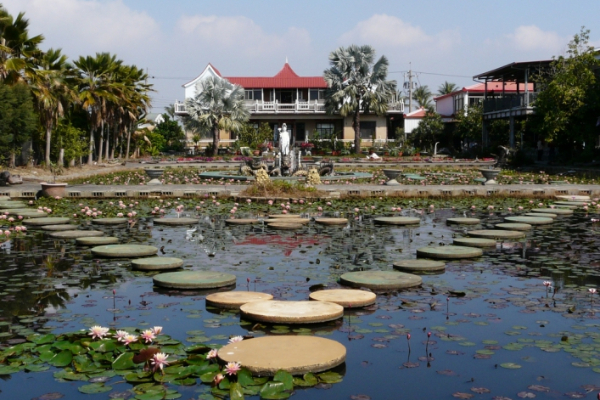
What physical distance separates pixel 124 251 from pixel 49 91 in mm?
21456

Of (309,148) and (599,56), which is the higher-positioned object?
(599,56)

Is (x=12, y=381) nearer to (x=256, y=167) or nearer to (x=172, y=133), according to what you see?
(x=256, y=167)

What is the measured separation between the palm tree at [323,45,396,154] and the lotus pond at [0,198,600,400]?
37.0 m

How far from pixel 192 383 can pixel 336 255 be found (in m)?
5.17

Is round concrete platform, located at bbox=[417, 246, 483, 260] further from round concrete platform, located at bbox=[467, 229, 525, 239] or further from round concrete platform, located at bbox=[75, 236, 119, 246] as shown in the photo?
round concrete platform, located at bbox=[75, 236, 119, 246]

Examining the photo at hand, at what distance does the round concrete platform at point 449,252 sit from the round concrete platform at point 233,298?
317 centimetres

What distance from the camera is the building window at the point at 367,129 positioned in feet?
179

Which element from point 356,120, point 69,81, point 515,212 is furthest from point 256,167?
point 356,120

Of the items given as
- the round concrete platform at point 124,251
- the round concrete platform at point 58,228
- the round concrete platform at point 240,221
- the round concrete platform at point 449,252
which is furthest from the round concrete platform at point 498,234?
the round concrete platform at point 58,228

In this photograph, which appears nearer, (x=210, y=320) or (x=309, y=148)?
(x=210, y=320)

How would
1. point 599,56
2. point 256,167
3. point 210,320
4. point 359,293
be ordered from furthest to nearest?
1. point 599,56
2. point 256,167
3. point 359,293
4. point 210,320

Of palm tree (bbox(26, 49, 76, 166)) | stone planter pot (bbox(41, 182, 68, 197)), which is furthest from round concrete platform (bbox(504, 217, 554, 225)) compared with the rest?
palm tree (bbox(26, 49, 76, 166))

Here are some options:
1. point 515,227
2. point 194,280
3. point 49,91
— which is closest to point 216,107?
point 49,91

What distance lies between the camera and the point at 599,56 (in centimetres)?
3447
